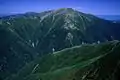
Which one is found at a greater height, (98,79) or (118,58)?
(118,58)

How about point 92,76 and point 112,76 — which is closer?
point 112,76

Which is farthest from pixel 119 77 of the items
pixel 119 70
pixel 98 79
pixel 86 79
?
pixel 86 79

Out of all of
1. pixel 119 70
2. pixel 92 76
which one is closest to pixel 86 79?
pixel 92 76

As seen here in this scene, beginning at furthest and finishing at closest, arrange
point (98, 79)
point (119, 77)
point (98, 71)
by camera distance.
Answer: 1. point (98, 71)
2. point (98, 79)
3. point (119, 77)

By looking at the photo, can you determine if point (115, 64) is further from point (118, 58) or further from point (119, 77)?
point (119, 77)

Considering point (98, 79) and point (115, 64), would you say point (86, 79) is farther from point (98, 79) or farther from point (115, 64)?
point (115, 64)

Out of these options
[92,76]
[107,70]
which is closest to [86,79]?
[92,76]

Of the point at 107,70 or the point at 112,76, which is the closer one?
the point at 112,76

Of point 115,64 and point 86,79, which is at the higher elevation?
point 115,64

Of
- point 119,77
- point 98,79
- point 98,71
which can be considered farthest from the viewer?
point 98,71
